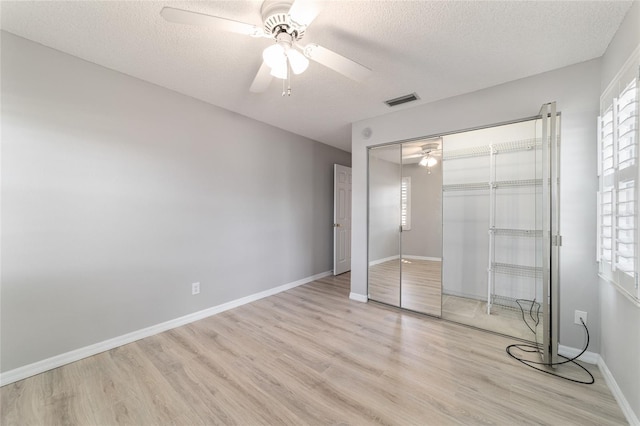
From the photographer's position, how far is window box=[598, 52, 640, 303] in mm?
1425

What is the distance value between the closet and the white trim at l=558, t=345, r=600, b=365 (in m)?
0.19

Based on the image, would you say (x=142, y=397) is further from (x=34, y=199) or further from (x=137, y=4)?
(x=137, y=4)

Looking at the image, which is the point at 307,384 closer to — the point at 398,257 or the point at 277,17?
the point at 398,257

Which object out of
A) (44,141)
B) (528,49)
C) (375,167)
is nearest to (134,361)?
(44,141)

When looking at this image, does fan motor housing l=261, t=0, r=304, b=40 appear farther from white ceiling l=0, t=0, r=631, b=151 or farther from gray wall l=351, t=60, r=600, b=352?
gray wall l=351, t=60, r=600, b=352

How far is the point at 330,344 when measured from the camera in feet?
7.66

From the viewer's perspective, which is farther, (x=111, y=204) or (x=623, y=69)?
(x=111, y=204)

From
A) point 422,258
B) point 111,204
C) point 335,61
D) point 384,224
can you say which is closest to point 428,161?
point 384,224

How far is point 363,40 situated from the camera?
1879 millimetres

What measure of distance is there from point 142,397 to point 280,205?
2680 millimetres

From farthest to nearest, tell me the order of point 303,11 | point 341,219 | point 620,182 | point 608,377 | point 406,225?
1. point 341,219
2. point 406,225
3. point 608,377
4. point 620,182
5. point 303,11

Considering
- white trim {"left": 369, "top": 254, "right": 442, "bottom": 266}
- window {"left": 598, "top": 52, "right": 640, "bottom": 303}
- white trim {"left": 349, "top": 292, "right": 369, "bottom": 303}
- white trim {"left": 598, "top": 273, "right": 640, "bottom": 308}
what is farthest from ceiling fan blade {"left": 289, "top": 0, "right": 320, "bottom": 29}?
white trim {"left": 349, "top": 292, "right": 369, "bottom": 303}

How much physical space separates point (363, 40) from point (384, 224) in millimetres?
2257

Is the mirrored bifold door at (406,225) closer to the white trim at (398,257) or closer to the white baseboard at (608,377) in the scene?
the white trim at (398,257)
